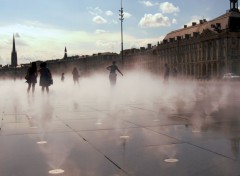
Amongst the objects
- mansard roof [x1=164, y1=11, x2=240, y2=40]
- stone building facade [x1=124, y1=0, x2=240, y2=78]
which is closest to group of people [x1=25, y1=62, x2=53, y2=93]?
stone building facade [x1=124, y1=0, x2=240, y2=78]

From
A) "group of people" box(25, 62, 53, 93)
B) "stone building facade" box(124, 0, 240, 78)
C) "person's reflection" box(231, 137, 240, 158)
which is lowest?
"person's reflection" box(231, 137, 240, 158)

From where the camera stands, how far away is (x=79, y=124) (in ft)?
26.9

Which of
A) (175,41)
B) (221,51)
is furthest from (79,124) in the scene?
(175,41)

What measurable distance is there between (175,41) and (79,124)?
10549 centimetres

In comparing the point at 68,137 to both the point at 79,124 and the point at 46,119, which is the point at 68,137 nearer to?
the point at 79,124

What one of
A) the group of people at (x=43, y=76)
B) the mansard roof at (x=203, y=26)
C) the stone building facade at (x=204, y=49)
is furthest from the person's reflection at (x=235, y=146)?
the mansard roof at (x=203, y=26)

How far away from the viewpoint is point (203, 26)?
334 ft

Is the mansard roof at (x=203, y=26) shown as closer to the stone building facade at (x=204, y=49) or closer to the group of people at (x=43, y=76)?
the stone building facade at (x=204, y=49)

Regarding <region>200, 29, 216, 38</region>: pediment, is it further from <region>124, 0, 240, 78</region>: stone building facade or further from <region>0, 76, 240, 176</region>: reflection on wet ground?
<region>0, 76, 240, 176</region>: reflection on wet ground

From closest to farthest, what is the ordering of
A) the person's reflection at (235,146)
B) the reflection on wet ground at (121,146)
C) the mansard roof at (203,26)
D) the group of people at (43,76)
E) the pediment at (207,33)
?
1. the reflection on wet ground at (121,146)
2. the person's reflection at (235,146)
3. the group of people at (43,76)
4. the mansard roof at (203,26)
5. the pediment at (207,33)

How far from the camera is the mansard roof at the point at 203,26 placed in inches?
3497

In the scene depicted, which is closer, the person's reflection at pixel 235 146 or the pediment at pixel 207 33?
the person's reflection at pixel 235 146

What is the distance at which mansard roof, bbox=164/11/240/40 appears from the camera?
291 feet

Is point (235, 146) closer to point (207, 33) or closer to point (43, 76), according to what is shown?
point (43, 76)
